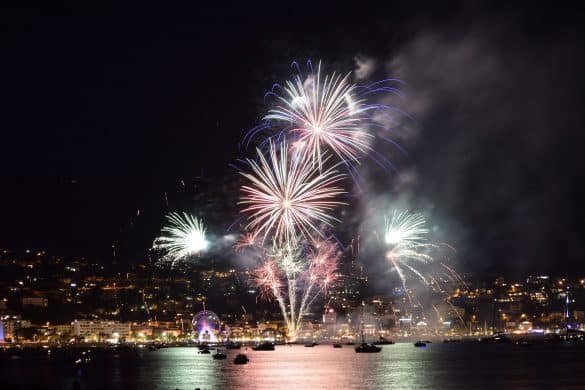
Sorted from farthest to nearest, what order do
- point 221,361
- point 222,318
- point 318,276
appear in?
point 222,318 → point 221,361 → point 318,276

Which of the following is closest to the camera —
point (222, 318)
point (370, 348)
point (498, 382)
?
point (498, 382)

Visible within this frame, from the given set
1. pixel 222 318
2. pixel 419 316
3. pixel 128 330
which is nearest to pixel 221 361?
pixel 222 318

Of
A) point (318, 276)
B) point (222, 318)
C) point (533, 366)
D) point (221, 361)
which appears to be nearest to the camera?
point (318, 276)

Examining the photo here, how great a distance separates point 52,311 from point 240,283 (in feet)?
122

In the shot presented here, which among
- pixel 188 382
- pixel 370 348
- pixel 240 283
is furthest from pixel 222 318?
pixel 188 382

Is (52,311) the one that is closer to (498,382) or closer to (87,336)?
(87,336)

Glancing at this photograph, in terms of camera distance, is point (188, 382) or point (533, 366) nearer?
point (188, 382)

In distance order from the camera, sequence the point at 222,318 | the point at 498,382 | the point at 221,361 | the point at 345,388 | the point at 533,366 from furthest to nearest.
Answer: the point at 222,318
the point at 221,361
the point at 533,366
the point at 498,382
the point at 345,388

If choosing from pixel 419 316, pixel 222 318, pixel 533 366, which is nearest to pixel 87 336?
pixel 222 318

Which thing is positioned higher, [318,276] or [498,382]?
[318,276]

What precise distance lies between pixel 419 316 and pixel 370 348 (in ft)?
191

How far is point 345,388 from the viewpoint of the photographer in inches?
2112

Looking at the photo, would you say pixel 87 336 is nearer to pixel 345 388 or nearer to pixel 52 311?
pixel 52 311

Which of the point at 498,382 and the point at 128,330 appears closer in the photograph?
the point at 498,382
